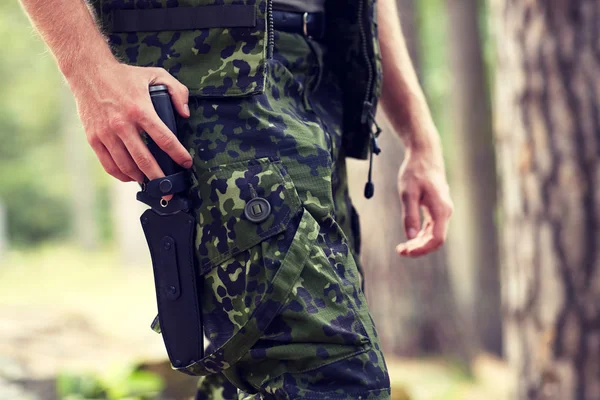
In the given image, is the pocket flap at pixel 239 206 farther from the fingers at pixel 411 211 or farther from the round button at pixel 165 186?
the fingers at pixel 411 211

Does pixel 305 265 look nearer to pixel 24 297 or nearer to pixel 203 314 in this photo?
pixel 203 314

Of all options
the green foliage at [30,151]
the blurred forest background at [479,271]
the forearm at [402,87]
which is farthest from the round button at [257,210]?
the green foliage at [30,151]

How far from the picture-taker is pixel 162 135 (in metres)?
1.33

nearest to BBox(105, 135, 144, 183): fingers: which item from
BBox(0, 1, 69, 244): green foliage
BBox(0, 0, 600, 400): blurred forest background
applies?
BBox(0, 0, 600, 400): blurred forest background

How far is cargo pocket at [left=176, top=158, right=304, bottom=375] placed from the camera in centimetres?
135

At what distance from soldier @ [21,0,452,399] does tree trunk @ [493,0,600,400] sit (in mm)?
2487

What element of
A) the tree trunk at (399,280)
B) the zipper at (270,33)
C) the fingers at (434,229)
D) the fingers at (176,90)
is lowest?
the tree trunk at (399,280)

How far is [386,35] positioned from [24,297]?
10.6m

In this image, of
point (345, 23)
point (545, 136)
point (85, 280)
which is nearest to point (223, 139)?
point (345, 23)

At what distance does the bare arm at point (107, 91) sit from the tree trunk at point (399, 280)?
14.8 feet

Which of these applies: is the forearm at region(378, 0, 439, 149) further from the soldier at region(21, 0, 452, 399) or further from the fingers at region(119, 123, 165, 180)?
the fingers at region(119, 123, 165, 180)

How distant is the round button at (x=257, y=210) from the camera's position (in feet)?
4.42

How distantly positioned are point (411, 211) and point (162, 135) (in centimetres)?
90

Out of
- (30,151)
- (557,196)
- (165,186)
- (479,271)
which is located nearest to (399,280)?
(557,196)
